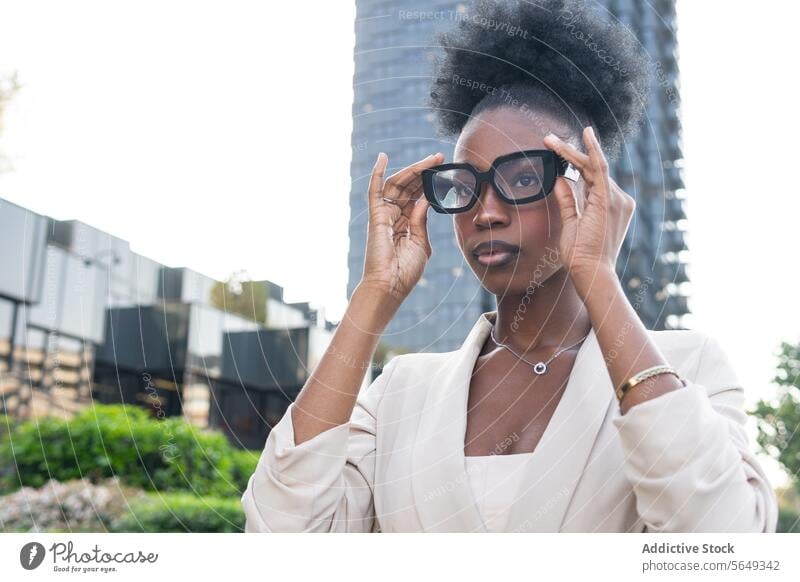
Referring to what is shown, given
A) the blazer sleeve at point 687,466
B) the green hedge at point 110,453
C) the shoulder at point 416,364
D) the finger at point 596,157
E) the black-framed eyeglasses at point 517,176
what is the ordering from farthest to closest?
the green hedge at point 110,453, the shoulder at point 416,364, the black-framed eyeglasses at point 517,176, the finger at point 596,157, the blazer sleeve at point 687,466

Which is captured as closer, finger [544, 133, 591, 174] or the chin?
finger [544, 133, 591, 174]

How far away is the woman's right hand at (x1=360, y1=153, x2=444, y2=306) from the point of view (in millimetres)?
1018

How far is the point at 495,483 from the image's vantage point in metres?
0.96

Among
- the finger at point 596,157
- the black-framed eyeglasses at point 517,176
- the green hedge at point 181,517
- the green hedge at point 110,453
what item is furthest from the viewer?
the green hedge at point 110,453

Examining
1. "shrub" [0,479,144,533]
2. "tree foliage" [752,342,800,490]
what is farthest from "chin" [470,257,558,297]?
"shrub" [0,479,144,533]

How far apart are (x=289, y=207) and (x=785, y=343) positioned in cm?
98

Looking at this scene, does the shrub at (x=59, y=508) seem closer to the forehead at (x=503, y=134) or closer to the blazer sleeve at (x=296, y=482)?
the blazer sleeve at (x=296, y=482)

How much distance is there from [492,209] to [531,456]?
11.7 inches

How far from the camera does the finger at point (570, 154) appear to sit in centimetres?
91

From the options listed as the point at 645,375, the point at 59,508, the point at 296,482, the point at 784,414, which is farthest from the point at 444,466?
the point at 59,508

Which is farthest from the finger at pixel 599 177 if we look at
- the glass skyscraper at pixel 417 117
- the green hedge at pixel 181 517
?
the green hedge at pixel 181 517

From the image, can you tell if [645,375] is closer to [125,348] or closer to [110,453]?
[110,453]

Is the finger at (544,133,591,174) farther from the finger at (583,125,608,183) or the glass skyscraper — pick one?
the glass skyscraper

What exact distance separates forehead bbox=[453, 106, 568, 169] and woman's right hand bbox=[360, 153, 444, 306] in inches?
1.7
